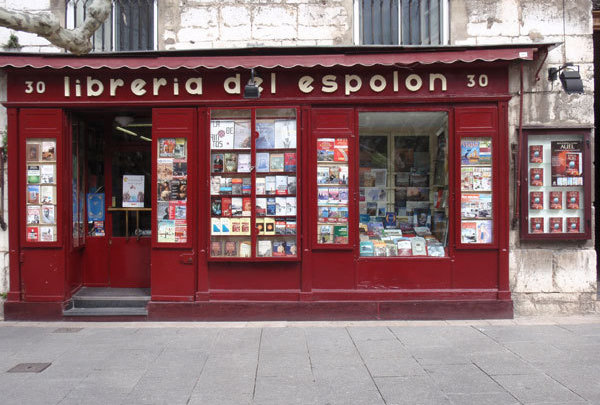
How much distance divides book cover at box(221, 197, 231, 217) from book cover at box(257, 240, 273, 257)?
2.16 feet

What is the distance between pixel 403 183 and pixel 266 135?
236 centimetres

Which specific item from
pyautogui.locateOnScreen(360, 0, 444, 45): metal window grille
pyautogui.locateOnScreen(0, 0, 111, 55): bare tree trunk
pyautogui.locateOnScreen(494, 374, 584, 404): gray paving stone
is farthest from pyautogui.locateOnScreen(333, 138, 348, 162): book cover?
pyautogui.locateOnScreen(494, 374, 584, 404): gray paving stone

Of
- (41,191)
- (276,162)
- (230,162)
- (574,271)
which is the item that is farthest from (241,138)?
(574,271)

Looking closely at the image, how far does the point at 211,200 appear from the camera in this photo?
675 cm

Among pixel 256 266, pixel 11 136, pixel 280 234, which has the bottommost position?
pixel 256 266

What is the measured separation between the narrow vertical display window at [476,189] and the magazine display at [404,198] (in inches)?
12.4

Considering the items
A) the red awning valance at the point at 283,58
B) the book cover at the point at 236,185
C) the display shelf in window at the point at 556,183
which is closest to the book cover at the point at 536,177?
the display shelf in window at the point at 556,183

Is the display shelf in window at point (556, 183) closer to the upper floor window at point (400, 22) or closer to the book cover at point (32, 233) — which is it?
the upper floor window at point (400, 22)

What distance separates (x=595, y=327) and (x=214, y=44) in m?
6.81

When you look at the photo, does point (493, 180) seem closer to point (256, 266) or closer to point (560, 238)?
point (560, 238)

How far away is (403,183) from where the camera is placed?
734 centimetres

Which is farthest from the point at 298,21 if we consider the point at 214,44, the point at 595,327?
the point at 595,327

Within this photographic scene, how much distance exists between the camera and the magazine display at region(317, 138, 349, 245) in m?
6.71

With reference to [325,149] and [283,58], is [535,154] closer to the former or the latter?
[325,149]
